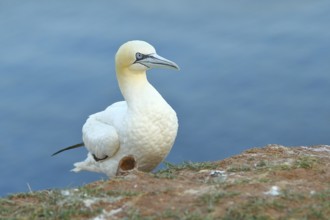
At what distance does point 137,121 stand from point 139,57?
785 mm

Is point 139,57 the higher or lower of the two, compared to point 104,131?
higher

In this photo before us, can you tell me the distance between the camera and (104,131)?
1068cm

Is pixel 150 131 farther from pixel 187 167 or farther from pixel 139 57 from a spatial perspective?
pixel 139 57

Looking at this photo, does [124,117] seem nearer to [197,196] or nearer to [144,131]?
[144,131]

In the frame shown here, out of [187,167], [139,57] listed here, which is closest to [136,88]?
[139,57]

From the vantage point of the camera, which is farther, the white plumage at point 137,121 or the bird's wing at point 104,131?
the bird's wing at point 104,131

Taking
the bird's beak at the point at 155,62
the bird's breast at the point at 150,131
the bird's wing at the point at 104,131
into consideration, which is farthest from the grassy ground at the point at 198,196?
the bird's beak at the point at 155,62

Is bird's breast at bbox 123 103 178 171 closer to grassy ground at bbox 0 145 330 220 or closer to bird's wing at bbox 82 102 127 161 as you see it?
bird's wing at bbox 82 102 127 161

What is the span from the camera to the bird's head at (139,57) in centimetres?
1046

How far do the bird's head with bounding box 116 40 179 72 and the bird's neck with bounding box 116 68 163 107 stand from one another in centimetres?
9

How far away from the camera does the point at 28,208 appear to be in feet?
27.9

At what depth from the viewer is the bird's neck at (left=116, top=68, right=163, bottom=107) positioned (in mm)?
10453

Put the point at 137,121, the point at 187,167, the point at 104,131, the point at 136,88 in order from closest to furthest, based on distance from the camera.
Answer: the point at 187,167, the point at 137,121, the point at 136,88, the point at 104,131

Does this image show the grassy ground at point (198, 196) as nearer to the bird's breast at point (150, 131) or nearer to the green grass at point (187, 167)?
the green grass at point (187, 167)
